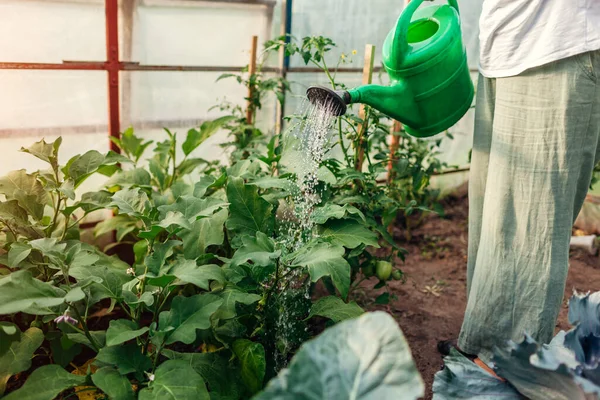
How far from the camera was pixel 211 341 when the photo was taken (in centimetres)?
177

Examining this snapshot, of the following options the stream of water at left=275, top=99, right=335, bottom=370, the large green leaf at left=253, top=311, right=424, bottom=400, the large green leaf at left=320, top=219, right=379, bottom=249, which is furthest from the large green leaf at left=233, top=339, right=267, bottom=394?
the large green leaf at left=253, top=311, right=424, bottom=400

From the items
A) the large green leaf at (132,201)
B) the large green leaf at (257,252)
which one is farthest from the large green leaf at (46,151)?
the large green leaf at (257,252)

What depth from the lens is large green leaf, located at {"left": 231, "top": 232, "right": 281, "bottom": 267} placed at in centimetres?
145

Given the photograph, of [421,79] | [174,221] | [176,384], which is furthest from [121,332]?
[421,79]

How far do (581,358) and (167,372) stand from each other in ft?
3.02

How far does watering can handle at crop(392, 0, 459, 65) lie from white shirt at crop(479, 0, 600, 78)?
8.1 inches

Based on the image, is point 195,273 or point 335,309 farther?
point 335,309

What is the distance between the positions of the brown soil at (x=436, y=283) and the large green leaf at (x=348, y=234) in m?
0.51

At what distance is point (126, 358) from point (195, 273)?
0.26 metres

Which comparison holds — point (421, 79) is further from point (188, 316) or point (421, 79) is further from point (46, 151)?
point (46, 151)

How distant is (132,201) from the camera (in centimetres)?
173

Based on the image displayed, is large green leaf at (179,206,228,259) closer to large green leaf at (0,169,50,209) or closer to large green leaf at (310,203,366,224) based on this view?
large green leaf at (310,203,366,224)

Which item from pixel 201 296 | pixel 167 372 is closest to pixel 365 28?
pixel 201 296

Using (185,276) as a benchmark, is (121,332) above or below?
below
